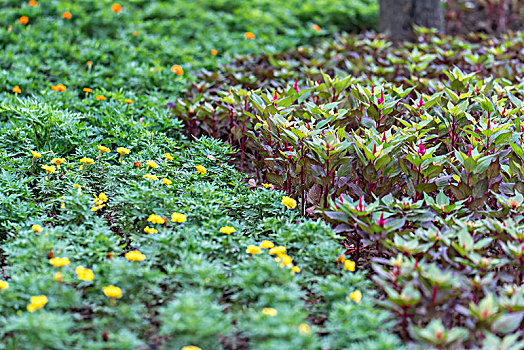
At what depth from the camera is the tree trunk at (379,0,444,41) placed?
21.3 ft

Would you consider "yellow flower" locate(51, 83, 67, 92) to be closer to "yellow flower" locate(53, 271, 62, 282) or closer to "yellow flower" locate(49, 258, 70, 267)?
"yellow flower" locate(49, 258, 70, 267)

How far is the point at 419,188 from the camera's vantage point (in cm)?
294

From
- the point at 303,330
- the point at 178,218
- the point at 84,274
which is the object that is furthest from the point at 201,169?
the point at 303,330

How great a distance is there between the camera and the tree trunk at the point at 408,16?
650 centimetres

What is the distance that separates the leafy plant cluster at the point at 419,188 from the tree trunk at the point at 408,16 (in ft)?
8.02

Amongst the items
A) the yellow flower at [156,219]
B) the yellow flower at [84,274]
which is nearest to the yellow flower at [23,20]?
the yellow flower at [156,219]

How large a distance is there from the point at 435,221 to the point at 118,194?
168cm

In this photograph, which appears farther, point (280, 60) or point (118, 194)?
point (280, 60)

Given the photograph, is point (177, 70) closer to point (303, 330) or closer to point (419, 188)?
point (419, 188)

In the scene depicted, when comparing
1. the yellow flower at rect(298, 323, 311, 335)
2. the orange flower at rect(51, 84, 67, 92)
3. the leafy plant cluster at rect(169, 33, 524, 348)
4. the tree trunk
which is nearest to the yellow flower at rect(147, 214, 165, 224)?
the leafy plant cluster at rect(169, 33, 524, 348)

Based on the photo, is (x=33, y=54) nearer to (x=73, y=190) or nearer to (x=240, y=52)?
(x=240, y=52)

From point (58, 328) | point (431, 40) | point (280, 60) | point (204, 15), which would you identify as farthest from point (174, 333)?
point (204, 15)

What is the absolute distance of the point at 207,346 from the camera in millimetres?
2066

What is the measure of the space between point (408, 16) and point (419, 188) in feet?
13.6
